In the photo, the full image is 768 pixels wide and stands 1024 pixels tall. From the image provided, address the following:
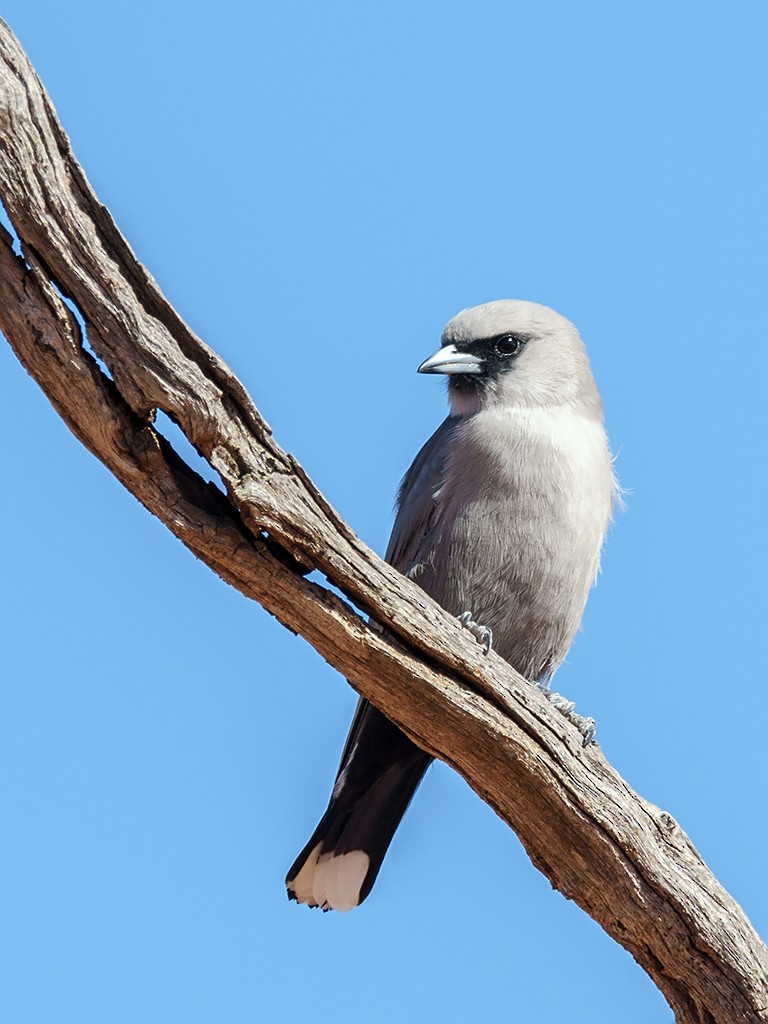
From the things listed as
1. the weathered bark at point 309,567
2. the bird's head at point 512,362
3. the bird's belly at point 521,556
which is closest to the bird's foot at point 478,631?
the bird's belly at point 521,556

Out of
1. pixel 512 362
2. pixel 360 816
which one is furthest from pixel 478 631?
pixel 512 362

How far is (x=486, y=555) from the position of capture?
18.3 feet

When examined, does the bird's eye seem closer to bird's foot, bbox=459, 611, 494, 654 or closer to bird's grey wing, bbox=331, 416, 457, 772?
bird's grey wing, bbox=331, 416, 457, 772

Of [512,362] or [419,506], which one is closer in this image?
[419,506]

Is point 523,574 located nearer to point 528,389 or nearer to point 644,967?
point 528,389

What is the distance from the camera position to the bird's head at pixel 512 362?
6055 mm

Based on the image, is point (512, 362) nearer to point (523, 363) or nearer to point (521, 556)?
point (523, 363)

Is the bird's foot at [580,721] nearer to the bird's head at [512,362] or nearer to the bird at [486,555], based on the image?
the bird at [486,555]

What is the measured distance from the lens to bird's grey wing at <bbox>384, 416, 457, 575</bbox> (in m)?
5.80

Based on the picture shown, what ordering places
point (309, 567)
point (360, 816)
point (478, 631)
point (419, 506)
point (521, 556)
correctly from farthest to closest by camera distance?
1. point (419, 506)
2. point (360, 816)
3. point (521, 556)
4. point (478, 631)
5. point (309, 567)

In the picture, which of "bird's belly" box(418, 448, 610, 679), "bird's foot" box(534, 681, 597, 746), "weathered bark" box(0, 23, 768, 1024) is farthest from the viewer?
"bird's belly" box(418, 448, 610, 679)

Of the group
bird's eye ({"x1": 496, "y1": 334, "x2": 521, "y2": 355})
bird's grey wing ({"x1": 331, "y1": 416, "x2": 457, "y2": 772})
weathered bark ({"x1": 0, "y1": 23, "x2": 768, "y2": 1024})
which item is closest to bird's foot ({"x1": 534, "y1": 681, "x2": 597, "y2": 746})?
weathered bark ({"x1": 0, "y1": 23, "x2": 768, "y2": 1024})

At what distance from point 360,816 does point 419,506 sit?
4.73ft

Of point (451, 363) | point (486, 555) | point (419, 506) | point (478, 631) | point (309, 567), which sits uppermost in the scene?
point (451, 363)
